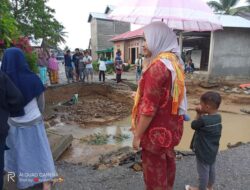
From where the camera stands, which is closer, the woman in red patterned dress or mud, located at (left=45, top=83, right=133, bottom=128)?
the woman in red patterned dress

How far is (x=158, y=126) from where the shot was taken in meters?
2.26

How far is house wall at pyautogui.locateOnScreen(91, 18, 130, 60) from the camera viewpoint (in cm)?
3335

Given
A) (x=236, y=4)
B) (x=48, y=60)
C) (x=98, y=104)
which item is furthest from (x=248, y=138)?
(x=236, y=4)

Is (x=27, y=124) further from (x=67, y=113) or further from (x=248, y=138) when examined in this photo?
(x=67, y=113)

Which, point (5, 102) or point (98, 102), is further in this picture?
point (98, 102)

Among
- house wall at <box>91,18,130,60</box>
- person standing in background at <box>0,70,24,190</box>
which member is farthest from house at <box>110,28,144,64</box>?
person standing in background at <box>0,70,24,190</box>

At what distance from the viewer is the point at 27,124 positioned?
2.92m

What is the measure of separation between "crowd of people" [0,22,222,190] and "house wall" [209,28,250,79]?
1293cm

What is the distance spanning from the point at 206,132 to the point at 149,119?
111cm

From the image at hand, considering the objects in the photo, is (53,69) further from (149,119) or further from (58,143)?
(149,119)

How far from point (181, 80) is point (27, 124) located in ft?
5.56

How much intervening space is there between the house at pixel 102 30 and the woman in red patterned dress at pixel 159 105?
31673mm

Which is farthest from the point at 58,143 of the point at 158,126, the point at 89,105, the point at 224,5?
the point at 224,5

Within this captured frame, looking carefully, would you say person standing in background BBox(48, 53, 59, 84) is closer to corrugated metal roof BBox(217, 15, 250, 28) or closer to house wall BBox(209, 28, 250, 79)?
house wall BBox(209, 28, 250, 79)
